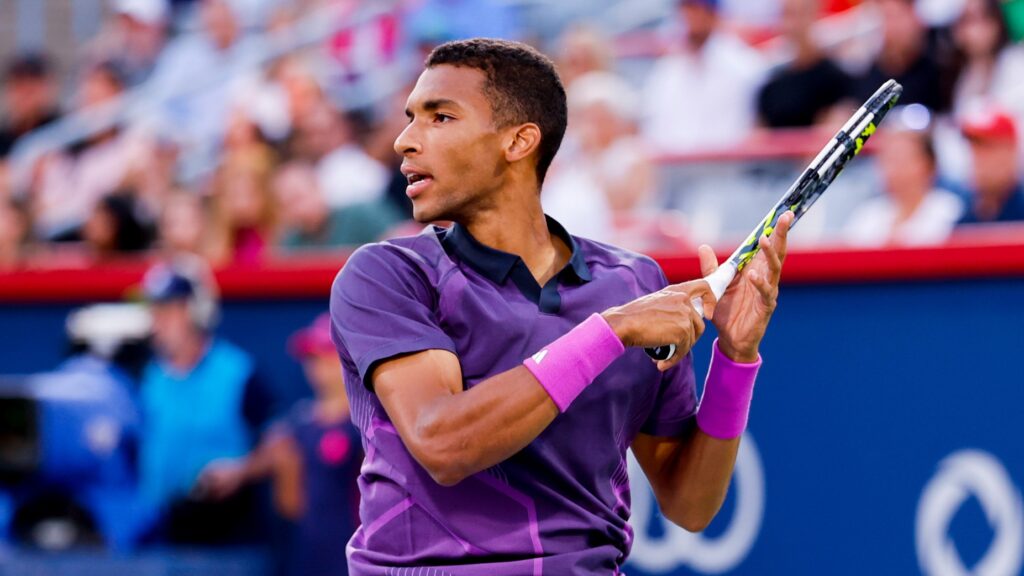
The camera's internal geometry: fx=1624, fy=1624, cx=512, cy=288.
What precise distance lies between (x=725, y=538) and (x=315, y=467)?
72.4 inches

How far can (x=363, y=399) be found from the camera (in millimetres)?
3154

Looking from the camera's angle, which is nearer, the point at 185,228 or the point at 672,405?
the point at 672,405

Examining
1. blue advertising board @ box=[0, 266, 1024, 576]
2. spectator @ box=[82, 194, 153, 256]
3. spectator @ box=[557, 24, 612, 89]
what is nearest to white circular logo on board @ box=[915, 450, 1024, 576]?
blue advertising board @ box=[0, 266, 1024, 576]

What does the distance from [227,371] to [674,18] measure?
16.4 ft

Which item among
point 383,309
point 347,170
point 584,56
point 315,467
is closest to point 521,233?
point 383,309

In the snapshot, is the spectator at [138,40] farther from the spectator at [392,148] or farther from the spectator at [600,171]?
the spectator at [600,171]

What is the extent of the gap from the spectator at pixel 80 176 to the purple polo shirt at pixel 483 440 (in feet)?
26.0

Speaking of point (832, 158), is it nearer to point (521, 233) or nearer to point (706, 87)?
point (521, 233)

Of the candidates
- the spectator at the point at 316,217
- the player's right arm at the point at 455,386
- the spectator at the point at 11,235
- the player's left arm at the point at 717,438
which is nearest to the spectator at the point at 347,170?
the spectator at the point at 316,217

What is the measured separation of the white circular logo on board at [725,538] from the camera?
6.09 meters

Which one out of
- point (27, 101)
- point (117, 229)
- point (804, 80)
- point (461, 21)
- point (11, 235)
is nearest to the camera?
point (804, 80)

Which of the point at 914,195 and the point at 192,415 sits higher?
the point at 914,195

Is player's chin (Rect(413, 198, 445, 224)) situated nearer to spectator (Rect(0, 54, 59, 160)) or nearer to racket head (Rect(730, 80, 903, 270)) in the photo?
racket head (Rect(730, 80, 903, 270))

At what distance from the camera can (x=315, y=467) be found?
6930 mm
